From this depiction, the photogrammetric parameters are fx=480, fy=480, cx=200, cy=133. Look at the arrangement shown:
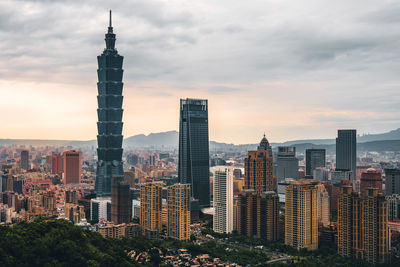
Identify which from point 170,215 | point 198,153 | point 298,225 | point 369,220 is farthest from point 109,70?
point 369,220

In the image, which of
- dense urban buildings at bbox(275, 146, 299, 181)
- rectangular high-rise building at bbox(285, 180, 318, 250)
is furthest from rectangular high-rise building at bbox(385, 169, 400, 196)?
dense urban buildings at bbox(275, 146, 299, 181)

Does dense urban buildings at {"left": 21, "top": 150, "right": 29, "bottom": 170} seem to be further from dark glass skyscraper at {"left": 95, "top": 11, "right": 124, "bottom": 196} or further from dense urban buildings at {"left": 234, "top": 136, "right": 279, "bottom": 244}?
dense urban buildings at {"left": 234, "top": 136, "right": 279, "bottom": 244}

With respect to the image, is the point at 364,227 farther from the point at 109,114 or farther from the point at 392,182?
the point at 109,114

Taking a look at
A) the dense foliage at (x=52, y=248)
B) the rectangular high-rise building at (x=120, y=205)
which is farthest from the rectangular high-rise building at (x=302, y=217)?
the dense foliage at (x=52, y=248)

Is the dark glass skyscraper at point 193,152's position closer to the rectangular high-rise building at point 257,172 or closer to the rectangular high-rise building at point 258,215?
the rectangular high-rise building at point 257,172

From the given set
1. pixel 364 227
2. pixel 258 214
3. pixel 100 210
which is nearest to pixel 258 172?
pixel 258 214

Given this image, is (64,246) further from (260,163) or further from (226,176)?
(260,163)
